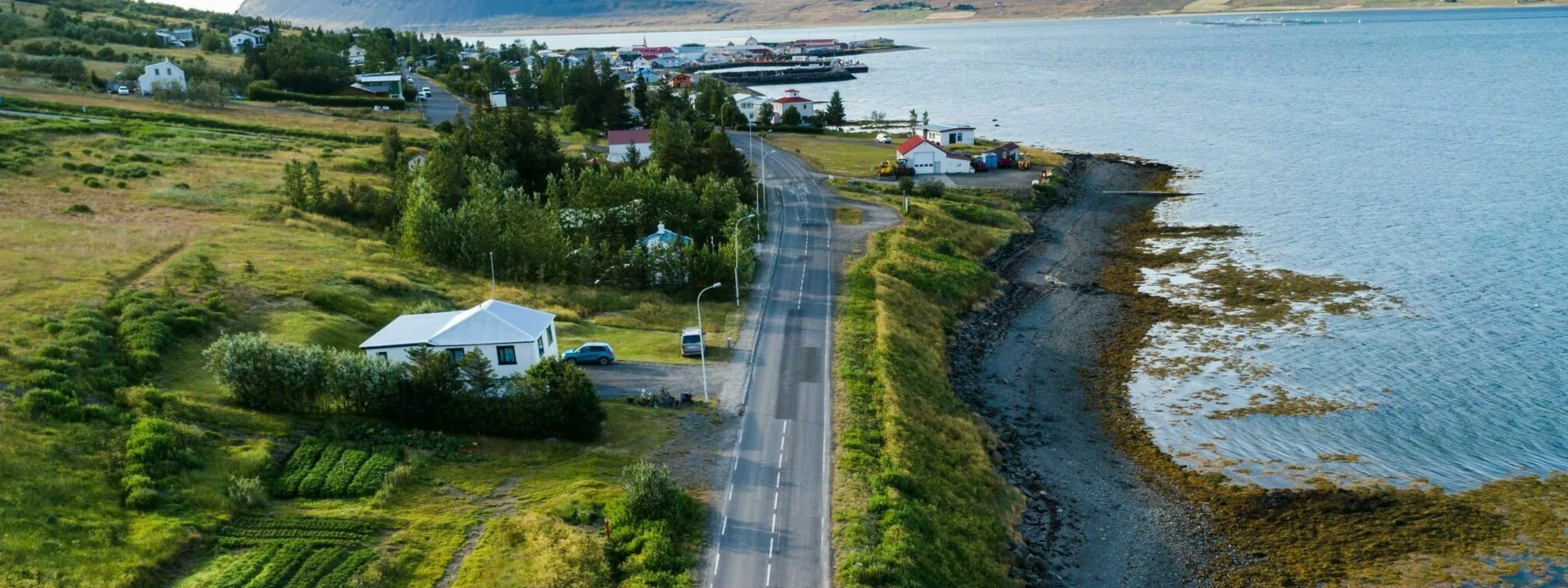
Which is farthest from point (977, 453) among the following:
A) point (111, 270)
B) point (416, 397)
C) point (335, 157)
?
point (335, 157)

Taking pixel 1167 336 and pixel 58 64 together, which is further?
pixel 58 64

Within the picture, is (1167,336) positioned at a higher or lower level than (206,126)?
lower

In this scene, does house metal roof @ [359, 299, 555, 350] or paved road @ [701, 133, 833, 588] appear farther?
house metal roof @ [359, 299, 555, 350]

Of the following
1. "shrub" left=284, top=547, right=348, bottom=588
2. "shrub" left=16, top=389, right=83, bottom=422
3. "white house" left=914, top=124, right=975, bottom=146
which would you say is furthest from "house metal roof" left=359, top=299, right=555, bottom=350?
"white house" left=914, top=124, right=975, bottom=146

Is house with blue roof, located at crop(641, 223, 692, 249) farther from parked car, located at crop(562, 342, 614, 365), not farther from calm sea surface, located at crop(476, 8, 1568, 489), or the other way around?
calm sea surface, located at crop(476, 8, 1568, 489)

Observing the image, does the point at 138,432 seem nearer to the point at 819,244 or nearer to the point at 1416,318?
the point at 819,244

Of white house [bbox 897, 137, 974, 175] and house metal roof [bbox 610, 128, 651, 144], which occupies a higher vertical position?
house metal roof [bbox 610, 128, 651, 144]
